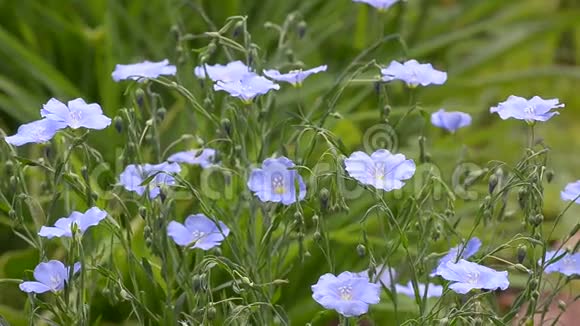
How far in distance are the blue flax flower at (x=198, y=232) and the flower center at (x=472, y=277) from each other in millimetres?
312

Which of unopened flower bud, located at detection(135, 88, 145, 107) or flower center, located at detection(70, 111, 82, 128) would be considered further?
unopened flower bud, located at detection(135, 88, 145, 107)

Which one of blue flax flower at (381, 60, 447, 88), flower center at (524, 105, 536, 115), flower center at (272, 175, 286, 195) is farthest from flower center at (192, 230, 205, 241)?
flower center at (524, 105, 536, 115)

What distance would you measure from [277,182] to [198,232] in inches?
5.1

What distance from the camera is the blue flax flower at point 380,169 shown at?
3.82 ft

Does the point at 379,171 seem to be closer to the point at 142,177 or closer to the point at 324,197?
the point at 324,197

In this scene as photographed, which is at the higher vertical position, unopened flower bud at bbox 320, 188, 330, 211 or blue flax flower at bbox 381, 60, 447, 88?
blue flax flower at bbox 381, 60, 447, 88

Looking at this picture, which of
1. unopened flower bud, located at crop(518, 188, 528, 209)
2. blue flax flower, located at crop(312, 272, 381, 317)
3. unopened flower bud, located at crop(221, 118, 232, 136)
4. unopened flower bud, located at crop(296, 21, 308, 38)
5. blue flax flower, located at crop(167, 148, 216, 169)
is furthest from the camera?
unopened flower bud, located at crop(296, 21, 308, 38)

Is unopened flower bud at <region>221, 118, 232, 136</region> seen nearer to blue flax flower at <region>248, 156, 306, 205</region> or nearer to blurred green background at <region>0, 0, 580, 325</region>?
blue flax flower at <region>248, 156, 306, 205</region>

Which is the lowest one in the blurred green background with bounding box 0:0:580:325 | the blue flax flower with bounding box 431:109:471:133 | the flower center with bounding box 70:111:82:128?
the blue flax flower with bounding box 431:109:471:133

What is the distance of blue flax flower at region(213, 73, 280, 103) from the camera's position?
1216 millimetres

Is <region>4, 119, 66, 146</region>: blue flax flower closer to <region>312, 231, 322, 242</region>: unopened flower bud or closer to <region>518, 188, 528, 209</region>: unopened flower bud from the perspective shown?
<region>312, 231, 322, 242</region>: unopened flower bud

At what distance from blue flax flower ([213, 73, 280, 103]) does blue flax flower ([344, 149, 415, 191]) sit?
14 cm

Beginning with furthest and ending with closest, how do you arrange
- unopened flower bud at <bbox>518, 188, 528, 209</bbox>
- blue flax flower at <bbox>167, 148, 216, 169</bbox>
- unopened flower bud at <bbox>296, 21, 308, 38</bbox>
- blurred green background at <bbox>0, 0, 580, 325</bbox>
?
blurred green background at <bbox>0, 0, 580, 325</bbox> < unopened flower bud at <bbox>296, 21, 308, 38</bbox> < blue flax flower at <bbox>167, 148, 216, 169</bbox> < unopened flower bud at <bbox>518, 188, 528, 209</bbox>

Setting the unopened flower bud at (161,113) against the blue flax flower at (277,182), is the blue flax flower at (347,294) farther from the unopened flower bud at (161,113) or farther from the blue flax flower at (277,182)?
the unopened flower bud at (161,113)
